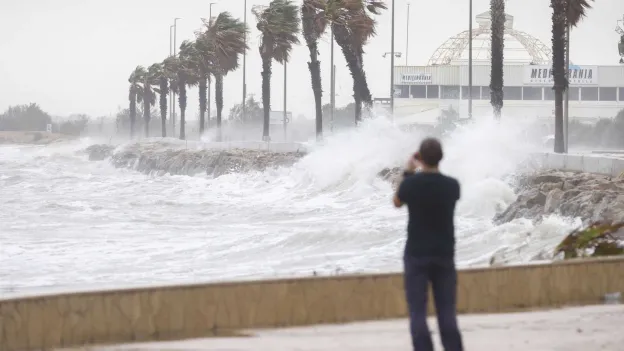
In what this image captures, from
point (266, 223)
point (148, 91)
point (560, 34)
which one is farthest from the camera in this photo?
point (148, 91)

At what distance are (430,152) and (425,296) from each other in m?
0.89

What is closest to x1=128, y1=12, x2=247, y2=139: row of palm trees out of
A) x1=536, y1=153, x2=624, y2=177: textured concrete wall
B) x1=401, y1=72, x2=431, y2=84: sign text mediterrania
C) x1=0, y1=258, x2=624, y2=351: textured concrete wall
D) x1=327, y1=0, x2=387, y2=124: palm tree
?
x1=401, y1=72, x2=431, y2=84: sign text mediterrania

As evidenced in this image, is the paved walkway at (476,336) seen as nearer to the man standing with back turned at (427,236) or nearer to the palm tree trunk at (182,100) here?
the man standing with back turned at (427,236)

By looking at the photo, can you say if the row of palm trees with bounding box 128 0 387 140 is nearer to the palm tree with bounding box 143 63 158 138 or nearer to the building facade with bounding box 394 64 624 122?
the palm tree with bounding box 143 63 158 138

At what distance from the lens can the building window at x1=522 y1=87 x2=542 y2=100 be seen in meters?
123

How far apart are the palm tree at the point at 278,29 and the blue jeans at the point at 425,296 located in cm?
6564

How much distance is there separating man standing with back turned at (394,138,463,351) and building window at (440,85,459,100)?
386ft

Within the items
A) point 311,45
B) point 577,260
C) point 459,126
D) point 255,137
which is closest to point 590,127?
point 255,137

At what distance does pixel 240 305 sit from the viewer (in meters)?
10.7

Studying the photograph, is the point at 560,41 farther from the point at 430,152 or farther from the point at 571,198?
the point at 430,152

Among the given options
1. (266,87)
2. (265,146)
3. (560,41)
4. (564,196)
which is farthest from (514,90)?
(564,196)

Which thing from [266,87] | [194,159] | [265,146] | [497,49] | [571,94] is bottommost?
[194,159]

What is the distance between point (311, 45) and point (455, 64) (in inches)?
2842

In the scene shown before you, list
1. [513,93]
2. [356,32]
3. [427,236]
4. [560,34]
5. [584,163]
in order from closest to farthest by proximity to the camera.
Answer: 1. [427,236]
2. [584,163]
3. [560,34]
4. [356,32]
5. [513,93]
